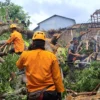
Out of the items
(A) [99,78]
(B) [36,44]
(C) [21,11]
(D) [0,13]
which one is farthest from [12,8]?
(B) [36,44]

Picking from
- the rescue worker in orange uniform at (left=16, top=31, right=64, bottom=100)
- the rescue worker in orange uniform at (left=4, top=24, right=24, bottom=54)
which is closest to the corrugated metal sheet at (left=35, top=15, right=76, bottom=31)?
the rescue worker in orange uniform at (left=4, top=24, right=24, bottom=54)

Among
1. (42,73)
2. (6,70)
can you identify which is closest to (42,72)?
(42,73)

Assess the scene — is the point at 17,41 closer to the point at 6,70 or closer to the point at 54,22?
the point at 6,70

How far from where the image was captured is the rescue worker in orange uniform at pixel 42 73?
4.61 m

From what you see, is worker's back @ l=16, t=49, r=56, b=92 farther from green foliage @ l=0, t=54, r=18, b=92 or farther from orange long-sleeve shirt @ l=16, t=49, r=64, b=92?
green foliage @ l=0, t=54, r=18, b=92

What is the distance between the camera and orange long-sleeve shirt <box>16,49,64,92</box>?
462cm

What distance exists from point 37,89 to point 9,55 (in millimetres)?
4830

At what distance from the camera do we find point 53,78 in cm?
467

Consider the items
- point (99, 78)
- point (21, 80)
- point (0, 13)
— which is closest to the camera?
point (21, 80)

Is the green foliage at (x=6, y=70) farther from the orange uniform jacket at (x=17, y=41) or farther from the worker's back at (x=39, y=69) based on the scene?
the worker's back at (x=39, y=69)

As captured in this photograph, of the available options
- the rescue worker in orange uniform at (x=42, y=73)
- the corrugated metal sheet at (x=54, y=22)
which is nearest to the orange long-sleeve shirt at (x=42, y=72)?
the rescue worker in orange uniform at (x=42, y=73)

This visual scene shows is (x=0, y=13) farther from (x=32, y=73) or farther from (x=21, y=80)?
(x=32, y=73)

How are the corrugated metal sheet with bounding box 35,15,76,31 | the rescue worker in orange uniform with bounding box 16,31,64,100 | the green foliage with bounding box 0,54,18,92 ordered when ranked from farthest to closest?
the corrugated metal sheet with bounding box 35,15,76,31
the green foliage with bounding box 0,54,18,92
the rescue worker in orange uniform with bounding box 16,31,64,100

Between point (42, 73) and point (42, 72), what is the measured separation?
14mm
